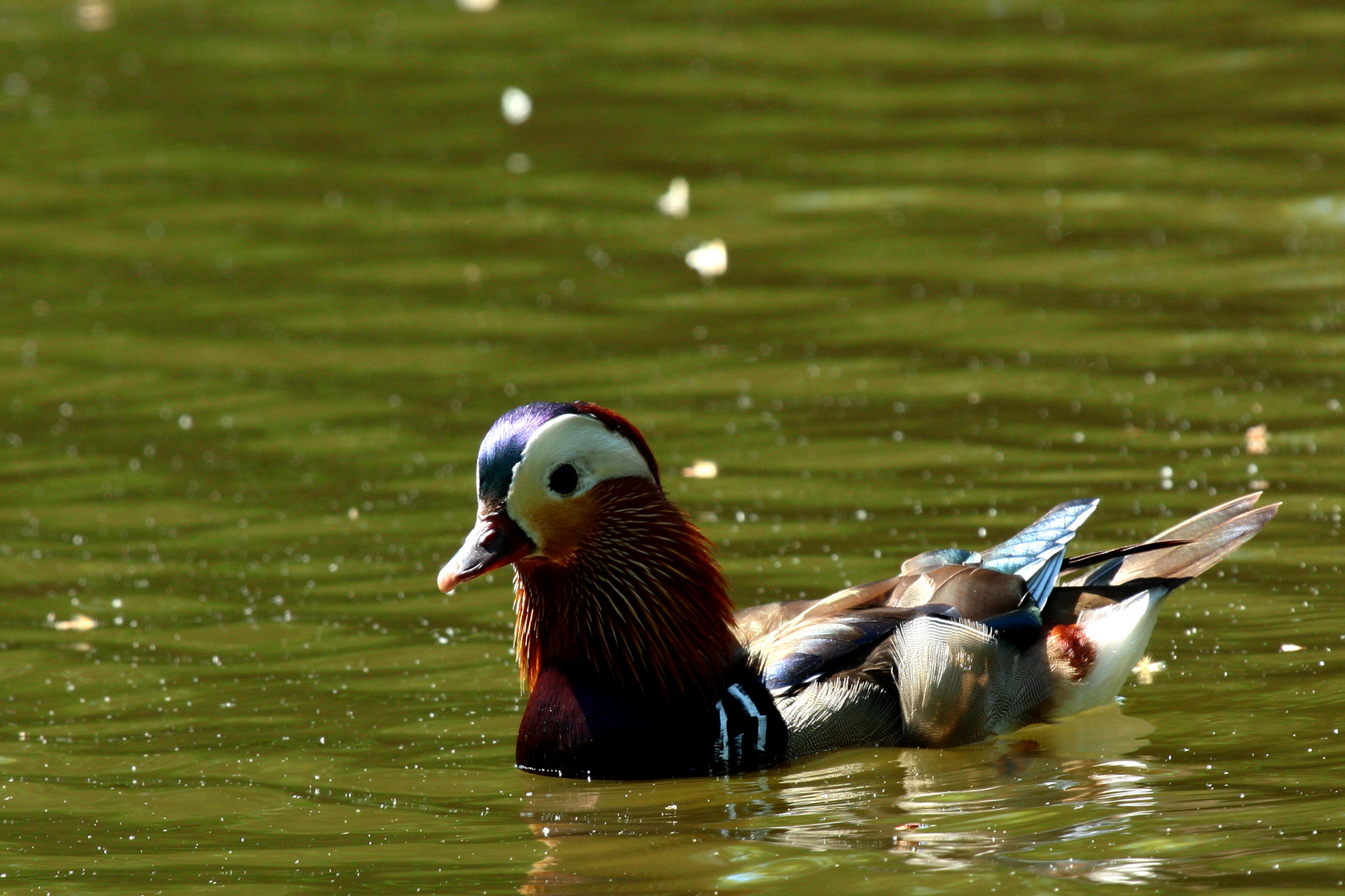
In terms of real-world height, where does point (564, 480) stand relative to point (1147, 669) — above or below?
above

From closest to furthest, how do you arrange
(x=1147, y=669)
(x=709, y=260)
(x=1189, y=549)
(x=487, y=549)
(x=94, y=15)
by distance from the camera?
1. (x=487, y=549)
2. (x=1189, y=549)
3. (x=1147, y=669)
4. (x=709, y=260)
5. (x=94, y=15)

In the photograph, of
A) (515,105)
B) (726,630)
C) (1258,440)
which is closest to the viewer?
(726,630)

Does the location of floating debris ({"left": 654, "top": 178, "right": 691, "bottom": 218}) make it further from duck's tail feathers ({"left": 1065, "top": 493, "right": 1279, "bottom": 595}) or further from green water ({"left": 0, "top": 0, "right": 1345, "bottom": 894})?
duck's tail feathers ({"left": 1065, "top": 493, "right": 1279, "bottom": 595})

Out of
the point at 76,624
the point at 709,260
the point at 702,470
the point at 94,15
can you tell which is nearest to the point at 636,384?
the point at 702,470

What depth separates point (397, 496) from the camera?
918cm

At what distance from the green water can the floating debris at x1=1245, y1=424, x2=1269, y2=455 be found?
0.11 metres

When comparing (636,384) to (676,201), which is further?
(676,201)

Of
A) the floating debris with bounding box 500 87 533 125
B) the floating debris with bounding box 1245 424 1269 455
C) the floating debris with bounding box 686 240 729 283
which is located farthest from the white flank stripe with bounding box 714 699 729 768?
the floating debris with bounding box 500 87 533 125

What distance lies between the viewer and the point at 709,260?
40.7 ft

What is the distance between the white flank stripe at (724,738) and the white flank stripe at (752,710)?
72 mm

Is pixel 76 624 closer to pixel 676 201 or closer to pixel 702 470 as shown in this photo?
pixel 702 470

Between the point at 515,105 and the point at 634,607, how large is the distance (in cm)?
947

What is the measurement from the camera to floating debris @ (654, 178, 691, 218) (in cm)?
1332

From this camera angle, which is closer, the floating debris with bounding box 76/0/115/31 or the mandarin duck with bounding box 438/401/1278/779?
the mandarin duck with bounding box 438/401/1278/779
